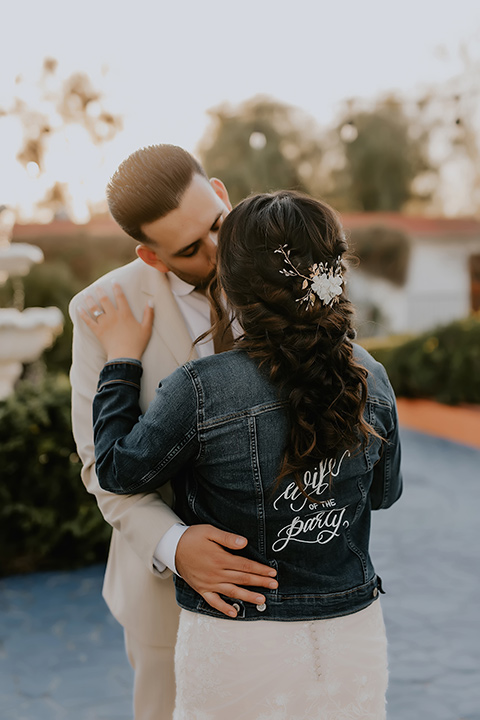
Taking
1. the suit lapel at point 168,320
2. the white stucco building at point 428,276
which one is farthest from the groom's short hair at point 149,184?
the white stucco building at point 428,276

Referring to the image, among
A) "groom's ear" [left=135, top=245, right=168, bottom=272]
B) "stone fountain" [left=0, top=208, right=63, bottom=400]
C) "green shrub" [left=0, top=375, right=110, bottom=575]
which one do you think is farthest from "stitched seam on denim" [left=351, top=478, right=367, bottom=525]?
"stone fountain" [left=0, top=208, right=63, bottom=400]

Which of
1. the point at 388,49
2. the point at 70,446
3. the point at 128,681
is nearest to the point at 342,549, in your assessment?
the point at 128,681

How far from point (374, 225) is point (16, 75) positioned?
39.0 feet

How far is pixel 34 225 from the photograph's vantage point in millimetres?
17344

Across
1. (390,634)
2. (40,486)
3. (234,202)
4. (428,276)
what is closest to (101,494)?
(390,634)

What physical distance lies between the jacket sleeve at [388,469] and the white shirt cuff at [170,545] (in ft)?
1.70

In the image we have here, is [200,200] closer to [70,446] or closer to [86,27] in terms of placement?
[70,446]

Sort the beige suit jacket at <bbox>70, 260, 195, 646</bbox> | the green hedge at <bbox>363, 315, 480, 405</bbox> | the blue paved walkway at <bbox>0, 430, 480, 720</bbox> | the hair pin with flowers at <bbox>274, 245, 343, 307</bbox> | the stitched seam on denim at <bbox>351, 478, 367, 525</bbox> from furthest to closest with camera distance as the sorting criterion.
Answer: the green hedge at <bbox>363, 315, 480, 405</bbox> → the blue paved walkway at <bbox>0, 430, 480, 720</bbox> → the beige suit jacket at <bbox>70, 260, 195, 646</bbox> → the stitched seam on denim at <bbox>351, 478, 367, 525</bbox> → the hair pin with flowers at <bbox>274, 245, 343, 307</bbox>

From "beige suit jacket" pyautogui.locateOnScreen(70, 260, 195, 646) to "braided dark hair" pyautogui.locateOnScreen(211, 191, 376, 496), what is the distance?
16.3 inches

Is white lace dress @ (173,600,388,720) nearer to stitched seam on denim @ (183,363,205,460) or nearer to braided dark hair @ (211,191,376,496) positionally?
braided dark hair @ (211,191,376,496)

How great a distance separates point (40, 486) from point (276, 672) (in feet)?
11.8

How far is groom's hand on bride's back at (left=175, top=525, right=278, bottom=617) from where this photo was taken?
1598mm

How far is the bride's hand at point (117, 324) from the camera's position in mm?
1865

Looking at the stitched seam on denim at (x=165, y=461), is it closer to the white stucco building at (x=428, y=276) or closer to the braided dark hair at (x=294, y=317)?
the braided dark hair at (x=294, y=317)
